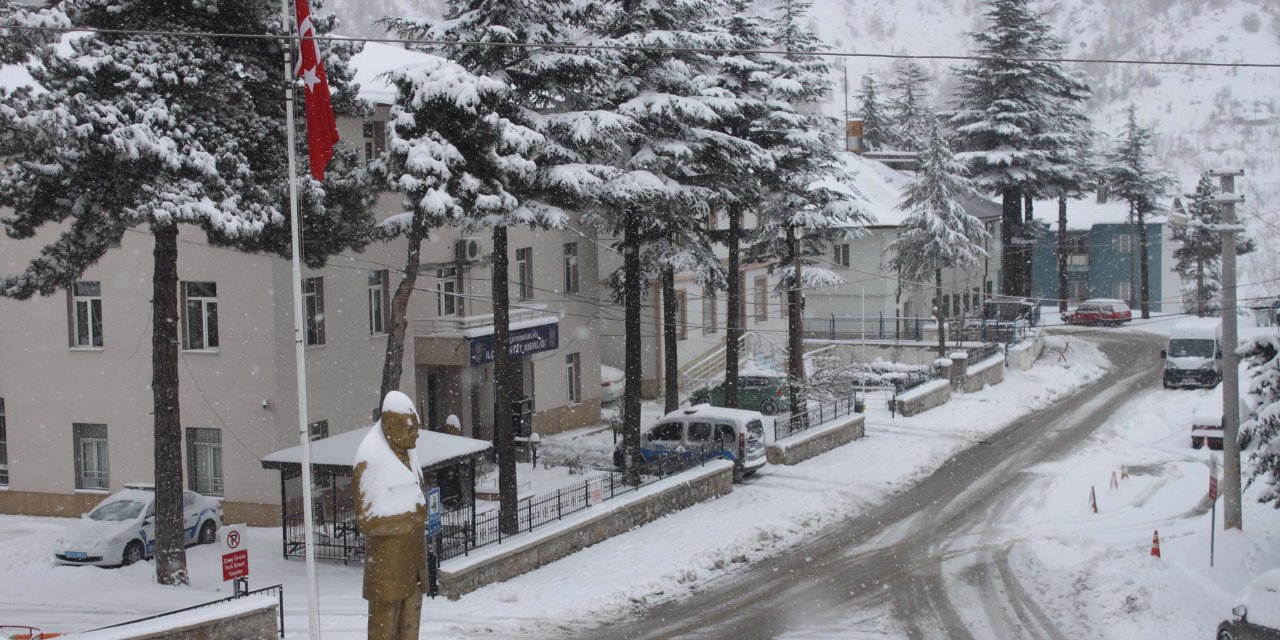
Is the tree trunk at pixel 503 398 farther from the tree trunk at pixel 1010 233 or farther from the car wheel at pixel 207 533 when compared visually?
the tree trunk at pixel 1010 233

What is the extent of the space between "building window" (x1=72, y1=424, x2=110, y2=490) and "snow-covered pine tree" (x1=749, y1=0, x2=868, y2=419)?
18801mm

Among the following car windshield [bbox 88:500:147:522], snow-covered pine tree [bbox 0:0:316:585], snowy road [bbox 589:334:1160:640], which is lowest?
snowy road [bbox 589:334:1160:640]

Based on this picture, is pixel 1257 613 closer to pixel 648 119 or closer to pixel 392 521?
pixel 392 521

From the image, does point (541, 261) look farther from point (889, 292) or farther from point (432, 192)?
point (889, 292)

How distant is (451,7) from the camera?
22688 mm

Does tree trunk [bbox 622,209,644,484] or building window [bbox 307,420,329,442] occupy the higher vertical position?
tree trunk [bbox 622,209,644,484]

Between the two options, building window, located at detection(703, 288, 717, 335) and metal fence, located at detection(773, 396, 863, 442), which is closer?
metal fence, located at detection(773, 396, 863, 442)

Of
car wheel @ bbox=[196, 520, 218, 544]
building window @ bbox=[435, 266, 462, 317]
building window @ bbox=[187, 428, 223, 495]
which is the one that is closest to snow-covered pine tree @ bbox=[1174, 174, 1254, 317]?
building window @ bbox=[435, 266, 462, 317]

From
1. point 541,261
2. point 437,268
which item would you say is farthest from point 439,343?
point 541,261

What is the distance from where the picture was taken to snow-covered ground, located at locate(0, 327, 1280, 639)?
1873 cm

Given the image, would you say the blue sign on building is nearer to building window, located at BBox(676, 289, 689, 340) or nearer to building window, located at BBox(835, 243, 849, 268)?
building window, located at BBox(676, 289, 689, 340)

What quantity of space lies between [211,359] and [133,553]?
16.9 feet

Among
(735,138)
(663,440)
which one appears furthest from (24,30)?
(663,440)

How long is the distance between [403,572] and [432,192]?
11592mm
